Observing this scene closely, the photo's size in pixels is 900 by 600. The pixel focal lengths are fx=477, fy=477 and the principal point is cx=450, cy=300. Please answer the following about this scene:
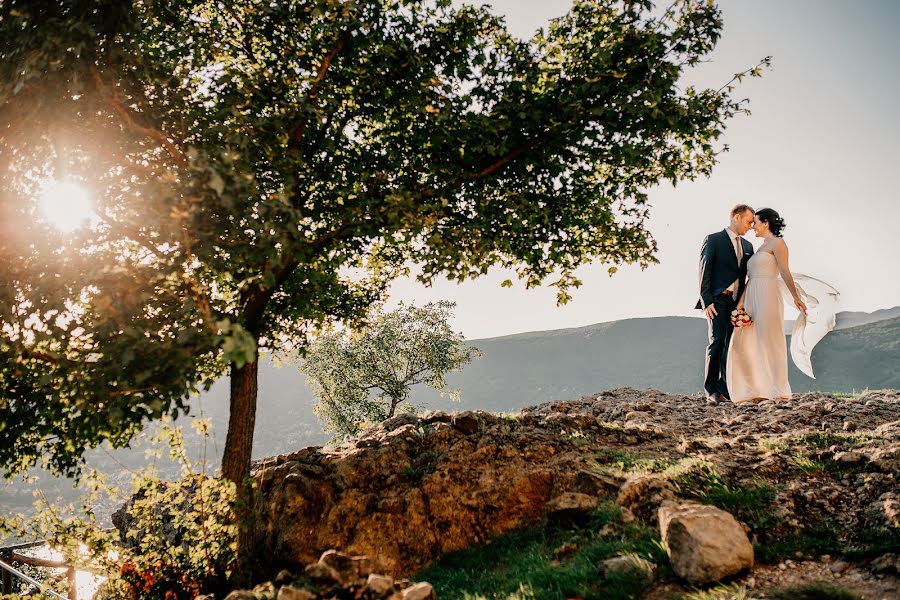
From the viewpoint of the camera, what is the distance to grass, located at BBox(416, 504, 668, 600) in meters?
4.94

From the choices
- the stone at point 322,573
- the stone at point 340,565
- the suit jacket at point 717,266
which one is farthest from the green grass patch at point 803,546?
the suit jacket at point 717,266

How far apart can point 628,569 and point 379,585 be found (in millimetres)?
2563

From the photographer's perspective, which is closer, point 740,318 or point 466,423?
point 466,423

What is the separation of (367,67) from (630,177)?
5.39m

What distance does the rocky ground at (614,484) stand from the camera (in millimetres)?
4891

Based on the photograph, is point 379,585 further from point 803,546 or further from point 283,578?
point 803,546

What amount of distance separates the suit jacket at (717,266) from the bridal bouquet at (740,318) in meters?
0.65

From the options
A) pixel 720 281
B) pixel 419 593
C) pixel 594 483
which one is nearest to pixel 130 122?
pixel 419 593

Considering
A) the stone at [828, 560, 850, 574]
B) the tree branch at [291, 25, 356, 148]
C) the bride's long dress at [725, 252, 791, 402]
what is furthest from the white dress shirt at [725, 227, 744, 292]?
the tree branch at [291, 25, 356, 148]

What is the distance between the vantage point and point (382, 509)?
8.06 meters

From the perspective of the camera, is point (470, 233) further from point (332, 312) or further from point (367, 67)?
point (332, 312)

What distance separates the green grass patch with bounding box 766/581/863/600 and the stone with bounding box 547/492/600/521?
9.14 feet

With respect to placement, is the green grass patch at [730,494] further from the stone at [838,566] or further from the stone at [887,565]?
the stone at [887,565]

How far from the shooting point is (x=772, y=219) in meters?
11.4
